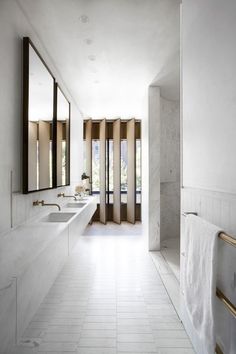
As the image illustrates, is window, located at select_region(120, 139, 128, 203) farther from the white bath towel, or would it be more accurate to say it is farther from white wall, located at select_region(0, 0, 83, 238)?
the white bath towel

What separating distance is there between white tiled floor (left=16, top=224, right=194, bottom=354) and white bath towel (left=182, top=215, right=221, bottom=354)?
0.58 metres

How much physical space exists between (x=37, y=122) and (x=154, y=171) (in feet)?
7.15

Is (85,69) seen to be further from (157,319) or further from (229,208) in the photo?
(157,319)

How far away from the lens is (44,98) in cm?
260

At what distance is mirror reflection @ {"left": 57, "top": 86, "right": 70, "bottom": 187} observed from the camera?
10.8 ft

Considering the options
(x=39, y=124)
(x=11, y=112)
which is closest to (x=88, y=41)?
(x=39, y=124)

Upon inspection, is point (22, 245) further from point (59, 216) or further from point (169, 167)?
point (169, 167)

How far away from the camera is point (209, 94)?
4.73 ft

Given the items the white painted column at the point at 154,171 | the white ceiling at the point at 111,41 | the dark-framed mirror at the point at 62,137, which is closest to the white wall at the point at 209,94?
the white ceiling at the point at 111,41

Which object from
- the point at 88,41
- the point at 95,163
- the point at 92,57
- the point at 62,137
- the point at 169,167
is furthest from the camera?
the point at 95,163

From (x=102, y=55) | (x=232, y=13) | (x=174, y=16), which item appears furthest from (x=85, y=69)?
(x=232, y=13)

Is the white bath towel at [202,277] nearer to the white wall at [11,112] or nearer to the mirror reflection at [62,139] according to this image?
the white wall at [11,112]

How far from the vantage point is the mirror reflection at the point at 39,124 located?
221 centimetres

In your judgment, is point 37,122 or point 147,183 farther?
point 147,183
